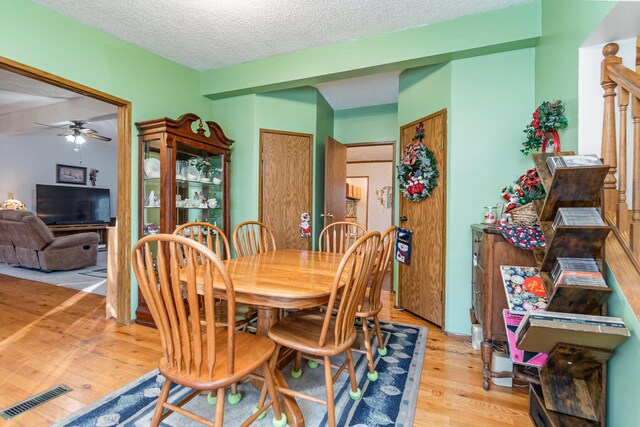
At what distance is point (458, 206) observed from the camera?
2643 mm

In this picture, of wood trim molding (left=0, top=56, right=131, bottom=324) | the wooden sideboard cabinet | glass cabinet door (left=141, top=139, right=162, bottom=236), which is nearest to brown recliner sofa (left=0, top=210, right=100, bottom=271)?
wood trim molding (left=0, top=56, right=131, bottom=324)

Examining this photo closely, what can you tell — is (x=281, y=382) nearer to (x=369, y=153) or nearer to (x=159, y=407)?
(x=159, y=407)

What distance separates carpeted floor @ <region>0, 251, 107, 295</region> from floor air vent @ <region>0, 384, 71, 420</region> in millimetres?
2253

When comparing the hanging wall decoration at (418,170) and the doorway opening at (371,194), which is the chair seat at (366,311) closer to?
the hanging wall decoration at (418,170)

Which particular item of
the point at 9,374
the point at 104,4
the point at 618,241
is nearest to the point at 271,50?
the point at 104,4

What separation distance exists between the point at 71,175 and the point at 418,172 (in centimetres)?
816

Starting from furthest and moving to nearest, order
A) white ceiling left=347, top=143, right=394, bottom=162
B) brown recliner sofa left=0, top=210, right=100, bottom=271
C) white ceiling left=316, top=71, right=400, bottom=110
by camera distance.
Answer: white ceiling left=347, top=143, right=394, bottom=162
brown recliner sofa left=0, top=210, right=100, bottom=271
white ceiling left=316, top=71, right=400, bottom=110

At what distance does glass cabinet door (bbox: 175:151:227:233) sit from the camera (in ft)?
9.98

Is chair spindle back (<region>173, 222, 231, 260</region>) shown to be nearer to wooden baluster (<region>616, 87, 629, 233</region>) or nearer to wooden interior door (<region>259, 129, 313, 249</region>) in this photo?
wooden interior door (<region>259, 129, 313, 249</region>)

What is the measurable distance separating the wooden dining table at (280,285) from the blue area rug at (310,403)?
245 millimetres

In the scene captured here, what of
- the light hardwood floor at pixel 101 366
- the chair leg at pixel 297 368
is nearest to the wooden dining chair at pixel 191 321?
the chair leg at pixel 297 368

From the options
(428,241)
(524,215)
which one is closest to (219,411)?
(524,215)

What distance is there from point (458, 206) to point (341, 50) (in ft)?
5.87

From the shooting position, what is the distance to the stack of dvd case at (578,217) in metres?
1.20
